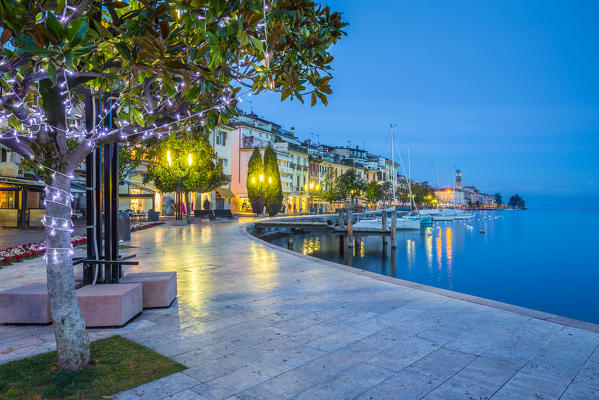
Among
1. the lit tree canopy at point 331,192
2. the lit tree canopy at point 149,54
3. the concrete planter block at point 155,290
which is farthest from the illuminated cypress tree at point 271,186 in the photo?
the lit tree canopy at point 149,54

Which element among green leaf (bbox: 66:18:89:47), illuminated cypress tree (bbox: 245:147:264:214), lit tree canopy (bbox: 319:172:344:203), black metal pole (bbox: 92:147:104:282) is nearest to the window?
illuminated cypress tree (bbox: 245:147:264:214)

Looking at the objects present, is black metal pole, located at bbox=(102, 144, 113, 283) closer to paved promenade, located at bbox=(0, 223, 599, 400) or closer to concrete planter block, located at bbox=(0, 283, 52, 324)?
concrete planter block, located at bbox=(0, 283, 52, 324)

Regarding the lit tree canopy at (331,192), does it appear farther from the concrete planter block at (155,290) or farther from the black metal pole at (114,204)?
the concrete planter block at (155,290)

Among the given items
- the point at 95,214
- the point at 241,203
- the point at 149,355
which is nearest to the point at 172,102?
the point at 95,214

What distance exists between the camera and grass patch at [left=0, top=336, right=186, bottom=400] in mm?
3428

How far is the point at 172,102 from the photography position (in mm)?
4922

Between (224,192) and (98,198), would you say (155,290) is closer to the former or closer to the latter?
(98,198)

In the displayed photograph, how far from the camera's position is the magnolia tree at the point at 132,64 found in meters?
3.02

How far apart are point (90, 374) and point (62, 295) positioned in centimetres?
79

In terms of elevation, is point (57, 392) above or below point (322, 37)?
below

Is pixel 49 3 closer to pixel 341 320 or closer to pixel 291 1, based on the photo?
pixel 291 1

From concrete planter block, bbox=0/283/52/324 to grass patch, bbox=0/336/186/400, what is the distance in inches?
49.6

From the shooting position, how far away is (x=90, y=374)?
149 inches

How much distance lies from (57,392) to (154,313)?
8.79 feet
